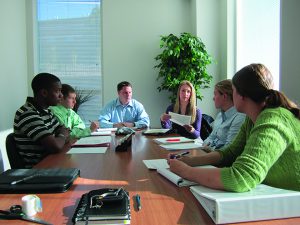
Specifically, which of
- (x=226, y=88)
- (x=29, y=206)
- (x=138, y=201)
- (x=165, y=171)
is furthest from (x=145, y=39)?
(x=29, y=206)

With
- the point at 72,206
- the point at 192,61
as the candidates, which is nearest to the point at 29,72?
the point at 192,61

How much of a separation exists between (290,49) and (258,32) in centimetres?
157

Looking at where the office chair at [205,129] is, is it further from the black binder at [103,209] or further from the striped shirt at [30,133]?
the black binder at [103,209]

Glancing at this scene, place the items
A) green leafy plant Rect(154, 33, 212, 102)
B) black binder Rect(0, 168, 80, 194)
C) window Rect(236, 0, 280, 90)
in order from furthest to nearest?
green leafy plant Rect(154, 33, 212, 102) → window Rect(236, 0, 280, 90) → black binder Rect(0, 168, 80, 194)

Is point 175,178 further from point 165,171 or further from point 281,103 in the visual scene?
point 281,103

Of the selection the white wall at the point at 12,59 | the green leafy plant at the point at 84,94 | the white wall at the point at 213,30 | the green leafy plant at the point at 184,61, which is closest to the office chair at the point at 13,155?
the white wall at the point at 12,59

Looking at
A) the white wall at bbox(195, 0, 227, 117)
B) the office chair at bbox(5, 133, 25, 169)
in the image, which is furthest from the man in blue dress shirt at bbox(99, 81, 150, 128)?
the office chair at bbox(5, 133, 25, 169)

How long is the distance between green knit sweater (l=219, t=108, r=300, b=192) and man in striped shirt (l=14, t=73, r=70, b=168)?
4.53 feet

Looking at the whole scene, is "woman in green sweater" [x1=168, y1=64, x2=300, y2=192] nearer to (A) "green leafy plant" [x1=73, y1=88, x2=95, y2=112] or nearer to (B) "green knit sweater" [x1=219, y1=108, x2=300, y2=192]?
(B) "green knit sweater" [x1=219, y1=108, x2=300, y2=192]

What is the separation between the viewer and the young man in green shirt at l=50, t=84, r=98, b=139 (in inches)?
111

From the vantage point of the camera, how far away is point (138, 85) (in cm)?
498

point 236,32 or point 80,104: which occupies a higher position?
point 236,32

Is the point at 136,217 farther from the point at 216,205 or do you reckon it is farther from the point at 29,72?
the point at 29,72

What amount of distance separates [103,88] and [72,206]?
4008mm
